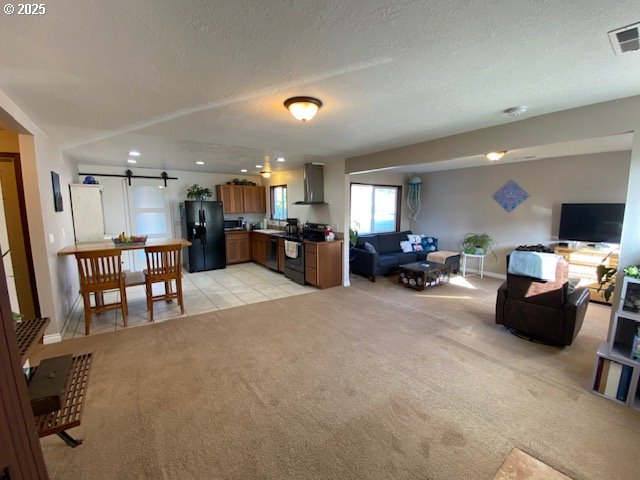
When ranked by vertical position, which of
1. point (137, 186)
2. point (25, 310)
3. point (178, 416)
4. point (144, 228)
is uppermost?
point (137, 186)

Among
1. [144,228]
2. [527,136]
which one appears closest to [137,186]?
[144,228]

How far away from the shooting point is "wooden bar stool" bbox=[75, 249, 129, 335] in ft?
10.7

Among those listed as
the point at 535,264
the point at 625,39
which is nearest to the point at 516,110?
the point at 625,39

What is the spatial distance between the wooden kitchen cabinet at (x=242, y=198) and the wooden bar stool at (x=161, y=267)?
10.5 feet

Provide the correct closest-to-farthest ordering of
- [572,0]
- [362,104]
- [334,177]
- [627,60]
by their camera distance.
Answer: [572,0]
[627,60]
[362,104]
[334,177]

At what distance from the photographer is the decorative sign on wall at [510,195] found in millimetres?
5457

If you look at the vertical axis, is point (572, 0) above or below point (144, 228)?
above

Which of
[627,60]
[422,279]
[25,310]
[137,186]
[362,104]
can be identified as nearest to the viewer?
[627,60]

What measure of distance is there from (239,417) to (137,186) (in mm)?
5994

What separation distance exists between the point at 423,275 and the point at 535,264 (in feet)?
6.40

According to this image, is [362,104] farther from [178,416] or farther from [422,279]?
[422,279]

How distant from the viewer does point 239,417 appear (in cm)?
200

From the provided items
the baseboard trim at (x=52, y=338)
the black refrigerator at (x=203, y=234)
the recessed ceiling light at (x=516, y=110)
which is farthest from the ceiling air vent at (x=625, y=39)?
the black refrigerator at (x=203, y=234)

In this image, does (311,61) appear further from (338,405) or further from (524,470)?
(524,470)
